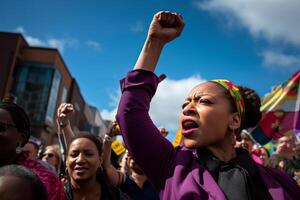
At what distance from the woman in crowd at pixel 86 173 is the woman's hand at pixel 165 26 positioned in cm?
170

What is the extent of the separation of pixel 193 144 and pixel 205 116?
0.16m

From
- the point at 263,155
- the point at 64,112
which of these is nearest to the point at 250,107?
the point at 64,112

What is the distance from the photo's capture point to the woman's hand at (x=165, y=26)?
179 centimetres

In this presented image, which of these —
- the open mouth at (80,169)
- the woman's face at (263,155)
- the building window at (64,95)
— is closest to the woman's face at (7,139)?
the open mouth at (80,169)

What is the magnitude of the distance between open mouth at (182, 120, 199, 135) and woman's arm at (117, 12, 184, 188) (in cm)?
13

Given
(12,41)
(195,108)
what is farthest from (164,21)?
(12,41)

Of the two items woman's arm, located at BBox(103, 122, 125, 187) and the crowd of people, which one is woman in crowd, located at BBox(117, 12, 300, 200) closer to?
the crowd of people

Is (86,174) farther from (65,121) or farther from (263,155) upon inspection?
(263,155)

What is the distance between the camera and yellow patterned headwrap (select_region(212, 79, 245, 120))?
202 cm

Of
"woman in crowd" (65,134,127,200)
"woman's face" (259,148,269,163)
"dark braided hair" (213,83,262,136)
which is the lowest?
A: "woman in crowd" (65,134,127,200)

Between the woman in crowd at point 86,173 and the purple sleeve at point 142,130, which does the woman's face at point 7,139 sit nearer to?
the woman in crowd at point 86,173

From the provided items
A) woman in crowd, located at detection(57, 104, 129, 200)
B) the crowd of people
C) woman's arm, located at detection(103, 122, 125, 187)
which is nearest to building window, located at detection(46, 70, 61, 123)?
woman's arm, located at detection(103, 122, 125, 187)

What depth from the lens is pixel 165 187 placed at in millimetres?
1616

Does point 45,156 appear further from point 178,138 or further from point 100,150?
point 100,150
